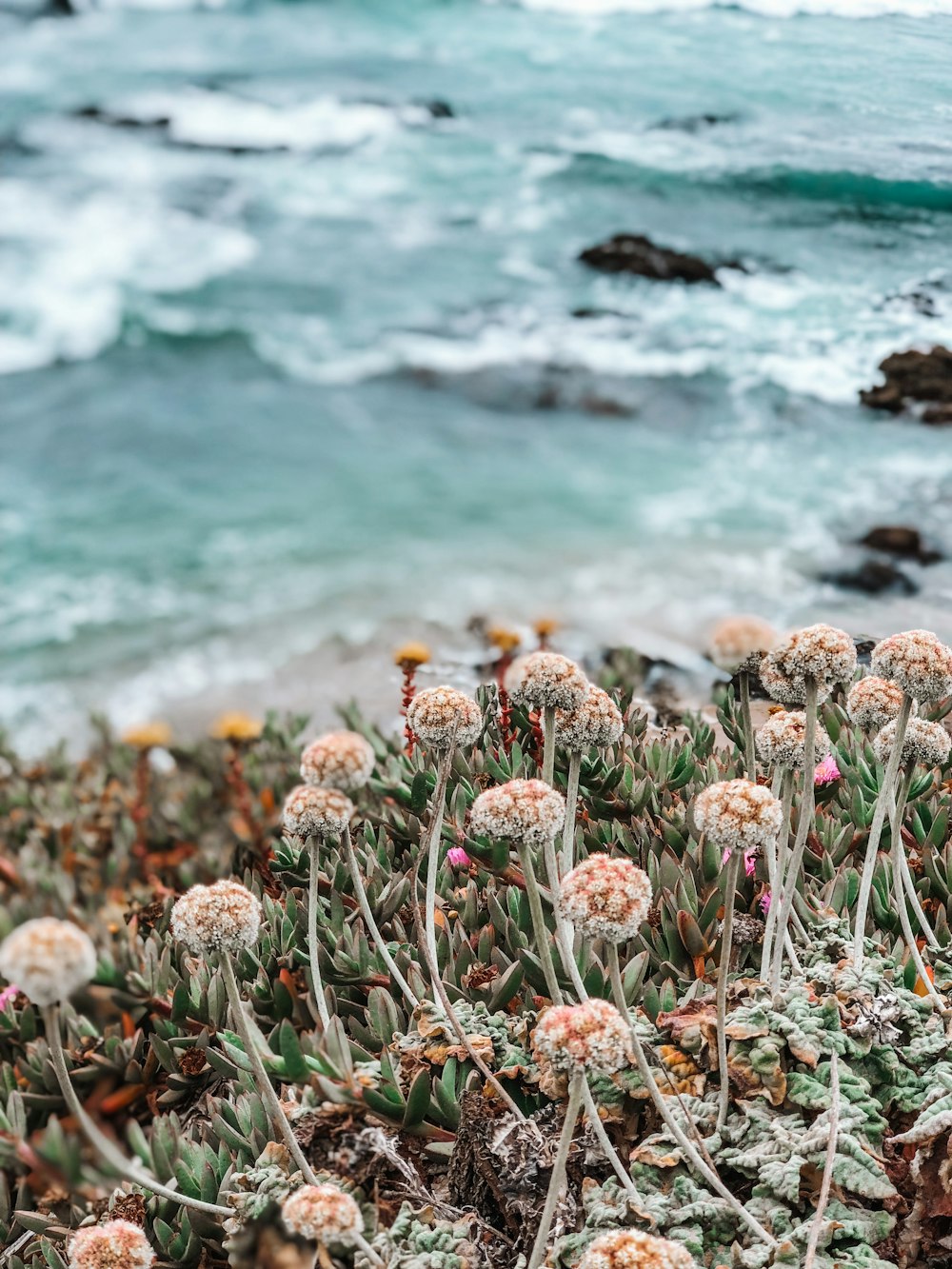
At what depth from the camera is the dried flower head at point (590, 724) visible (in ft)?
6.35

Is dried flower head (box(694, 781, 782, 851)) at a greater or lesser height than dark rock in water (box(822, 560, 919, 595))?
greater

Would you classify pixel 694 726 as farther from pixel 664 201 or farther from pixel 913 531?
pixel 664 201

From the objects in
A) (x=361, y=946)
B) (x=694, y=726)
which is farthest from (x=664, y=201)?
(x=361, y=946)

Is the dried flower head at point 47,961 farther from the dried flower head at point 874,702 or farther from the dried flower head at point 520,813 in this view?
the dried flower head at point 874,702

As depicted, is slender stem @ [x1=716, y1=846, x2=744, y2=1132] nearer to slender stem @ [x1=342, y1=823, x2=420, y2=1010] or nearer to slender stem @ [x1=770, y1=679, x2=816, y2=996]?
slender stem @ [x1=770, y1=679, x2=816, y2=996]

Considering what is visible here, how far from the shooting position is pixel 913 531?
10.5 feet

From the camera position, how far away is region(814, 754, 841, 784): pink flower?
8.47ft

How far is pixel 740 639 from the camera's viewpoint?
70.3 inches

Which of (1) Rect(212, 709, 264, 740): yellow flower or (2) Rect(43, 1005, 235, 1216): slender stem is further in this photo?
(1) Rect(212, 709, 264, 740): yellow flower

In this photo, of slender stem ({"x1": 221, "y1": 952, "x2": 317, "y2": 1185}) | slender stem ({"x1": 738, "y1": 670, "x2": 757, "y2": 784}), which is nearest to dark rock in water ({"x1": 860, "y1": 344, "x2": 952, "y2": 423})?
slender stem ({"x1": 738, "y1": 670, "x2": 757, "y2": 784})

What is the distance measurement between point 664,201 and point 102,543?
9.45 ft

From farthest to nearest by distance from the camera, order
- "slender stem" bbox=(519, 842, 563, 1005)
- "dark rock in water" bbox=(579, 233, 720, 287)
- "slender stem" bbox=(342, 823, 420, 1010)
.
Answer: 1. "dark rock in water" bbox=(579, 233, 720, 287)
2. "slender stem" bbox=(342, 823, 420, 1010)
3. "slender stem" bbox=(519, 842, 563, 1005)

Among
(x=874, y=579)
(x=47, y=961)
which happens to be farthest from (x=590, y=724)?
(x=874, y=579)

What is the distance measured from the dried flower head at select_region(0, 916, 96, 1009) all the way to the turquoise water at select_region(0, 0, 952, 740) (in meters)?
2.25
